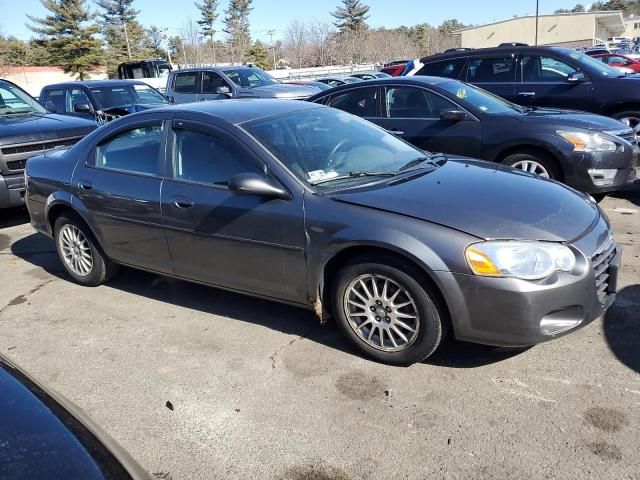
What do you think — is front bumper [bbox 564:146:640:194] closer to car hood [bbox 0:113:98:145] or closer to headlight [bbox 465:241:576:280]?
headlight [bbox 465:241:576:280]

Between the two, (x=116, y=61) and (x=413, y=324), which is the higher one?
(x=116, y=61)

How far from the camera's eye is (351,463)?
269cm

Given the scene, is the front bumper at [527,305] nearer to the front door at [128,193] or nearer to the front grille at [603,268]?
the front grille at [603,268]

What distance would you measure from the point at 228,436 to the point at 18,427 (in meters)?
1.31

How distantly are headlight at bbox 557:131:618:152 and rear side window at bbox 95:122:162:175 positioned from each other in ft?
14.0

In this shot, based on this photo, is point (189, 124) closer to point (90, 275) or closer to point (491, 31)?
point (90, 275)

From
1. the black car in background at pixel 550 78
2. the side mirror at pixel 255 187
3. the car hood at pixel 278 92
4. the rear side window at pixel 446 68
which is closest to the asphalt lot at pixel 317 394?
the side mirror at pixel 255 187

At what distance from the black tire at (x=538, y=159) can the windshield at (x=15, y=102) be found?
699cm

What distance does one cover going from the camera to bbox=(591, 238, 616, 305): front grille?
324 centimetres

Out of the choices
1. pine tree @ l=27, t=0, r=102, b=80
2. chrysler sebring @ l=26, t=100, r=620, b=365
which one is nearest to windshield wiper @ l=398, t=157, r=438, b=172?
chrysler sebring @ l=26, t=100, r=620, b=365

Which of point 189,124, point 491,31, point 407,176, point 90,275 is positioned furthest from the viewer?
point 491,31

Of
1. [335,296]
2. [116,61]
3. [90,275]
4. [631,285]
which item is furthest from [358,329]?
[116,61]

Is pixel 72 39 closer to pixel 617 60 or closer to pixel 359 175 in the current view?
pixel 617 60

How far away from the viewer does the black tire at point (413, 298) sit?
127 inches
